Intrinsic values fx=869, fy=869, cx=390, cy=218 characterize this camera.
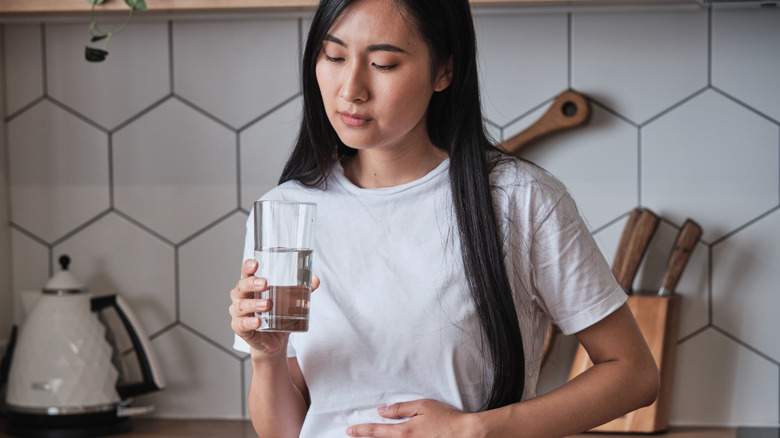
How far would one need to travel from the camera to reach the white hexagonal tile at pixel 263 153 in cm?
154

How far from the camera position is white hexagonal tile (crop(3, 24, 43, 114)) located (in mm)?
1562

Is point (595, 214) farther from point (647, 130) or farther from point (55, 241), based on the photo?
point (55, 241)

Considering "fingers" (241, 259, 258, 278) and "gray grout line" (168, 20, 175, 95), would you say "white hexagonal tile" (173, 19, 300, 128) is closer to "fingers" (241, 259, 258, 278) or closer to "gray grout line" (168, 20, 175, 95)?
"gray grout line" (168, 20, 175, 95)

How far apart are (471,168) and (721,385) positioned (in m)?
0.76

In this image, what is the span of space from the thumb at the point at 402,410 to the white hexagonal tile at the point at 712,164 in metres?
0.73

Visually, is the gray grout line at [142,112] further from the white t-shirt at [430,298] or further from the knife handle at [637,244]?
the knife handle at [637,244]

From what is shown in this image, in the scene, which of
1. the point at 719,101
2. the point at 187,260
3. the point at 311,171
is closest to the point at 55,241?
the point at 187,260

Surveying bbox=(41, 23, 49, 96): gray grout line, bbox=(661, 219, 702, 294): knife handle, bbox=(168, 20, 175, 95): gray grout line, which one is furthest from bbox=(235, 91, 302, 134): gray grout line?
bbox=(661, 219, 702, 294): knife handle

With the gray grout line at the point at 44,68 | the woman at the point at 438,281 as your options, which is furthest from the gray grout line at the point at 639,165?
the gray grout line at the point at 44,68

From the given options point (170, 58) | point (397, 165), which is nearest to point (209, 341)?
point (170, 58)

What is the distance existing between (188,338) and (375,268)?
0.70 meters

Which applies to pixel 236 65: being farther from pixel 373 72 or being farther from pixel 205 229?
pixel 373 72

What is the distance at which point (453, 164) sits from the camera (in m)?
0.97

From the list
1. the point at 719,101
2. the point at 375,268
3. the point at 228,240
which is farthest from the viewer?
the point at 228,240
